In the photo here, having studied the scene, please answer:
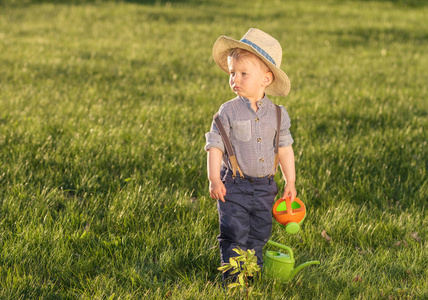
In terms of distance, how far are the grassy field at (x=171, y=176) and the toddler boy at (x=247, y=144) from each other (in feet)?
1.36

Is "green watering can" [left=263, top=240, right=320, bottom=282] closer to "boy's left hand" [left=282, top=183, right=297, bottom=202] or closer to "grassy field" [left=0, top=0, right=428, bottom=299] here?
"grassy field" [left=0, top=0, right=428, bottom=299]

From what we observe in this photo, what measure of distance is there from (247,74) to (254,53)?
0.14 meters

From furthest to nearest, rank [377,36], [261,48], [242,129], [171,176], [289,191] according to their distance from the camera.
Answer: [377,36], [171,176], [289,191], [242,129], [261,48]

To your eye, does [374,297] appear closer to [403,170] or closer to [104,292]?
[104,292]

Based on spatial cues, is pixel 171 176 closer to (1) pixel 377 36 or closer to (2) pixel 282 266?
(2) pixel 282 266

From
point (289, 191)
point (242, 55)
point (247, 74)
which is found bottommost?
point (289, 191)

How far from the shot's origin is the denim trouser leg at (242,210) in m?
3.30

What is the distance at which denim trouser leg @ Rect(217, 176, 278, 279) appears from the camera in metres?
3.30

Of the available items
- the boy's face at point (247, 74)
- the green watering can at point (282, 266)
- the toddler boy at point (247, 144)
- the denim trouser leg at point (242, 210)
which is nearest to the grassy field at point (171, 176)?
the green watering can at point (282, 266)

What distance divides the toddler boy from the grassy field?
0.42 m

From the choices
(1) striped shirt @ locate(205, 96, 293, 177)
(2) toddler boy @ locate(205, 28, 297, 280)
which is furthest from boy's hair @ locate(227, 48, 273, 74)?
(1) striped shirt @ locate(205, 96, 293, 177)

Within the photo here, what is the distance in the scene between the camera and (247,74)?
10.5 ft

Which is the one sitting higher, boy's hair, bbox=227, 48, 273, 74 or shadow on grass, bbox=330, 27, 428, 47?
shadow on grass, bbox=330, 27, 428, 47

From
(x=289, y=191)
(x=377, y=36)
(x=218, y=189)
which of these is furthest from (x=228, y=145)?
(x=377, y=36)
